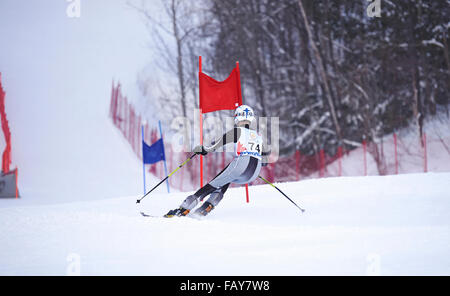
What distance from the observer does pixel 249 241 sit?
11.2 feet

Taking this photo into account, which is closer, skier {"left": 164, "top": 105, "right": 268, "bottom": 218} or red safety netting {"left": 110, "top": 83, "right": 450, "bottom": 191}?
skier {"left": 164, "top": 105, "right": 268, "bottom": 218}

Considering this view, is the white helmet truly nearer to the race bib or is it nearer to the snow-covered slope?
the race bib

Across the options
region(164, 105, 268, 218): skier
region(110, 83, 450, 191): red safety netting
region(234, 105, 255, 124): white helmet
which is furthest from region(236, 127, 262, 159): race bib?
region(110, 83, 450, 191): red safety netting

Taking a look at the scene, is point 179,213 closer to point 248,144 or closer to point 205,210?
point 205,210

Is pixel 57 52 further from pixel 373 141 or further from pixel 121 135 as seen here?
pixel 373 141

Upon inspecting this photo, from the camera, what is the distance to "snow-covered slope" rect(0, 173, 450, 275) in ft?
8.64

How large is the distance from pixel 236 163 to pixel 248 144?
255mm

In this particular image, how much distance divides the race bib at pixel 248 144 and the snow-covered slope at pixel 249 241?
30.6 inches

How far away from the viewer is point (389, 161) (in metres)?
12.4

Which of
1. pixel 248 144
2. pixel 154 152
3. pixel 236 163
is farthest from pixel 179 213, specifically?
pixel 154 152

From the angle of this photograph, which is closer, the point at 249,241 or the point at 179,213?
the point at 249,241

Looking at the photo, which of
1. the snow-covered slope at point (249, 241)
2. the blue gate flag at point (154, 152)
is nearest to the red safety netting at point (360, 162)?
the blue gate flag at point (154, 152)

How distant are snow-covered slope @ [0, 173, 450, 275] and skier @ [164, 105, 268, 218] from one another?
390 mm
